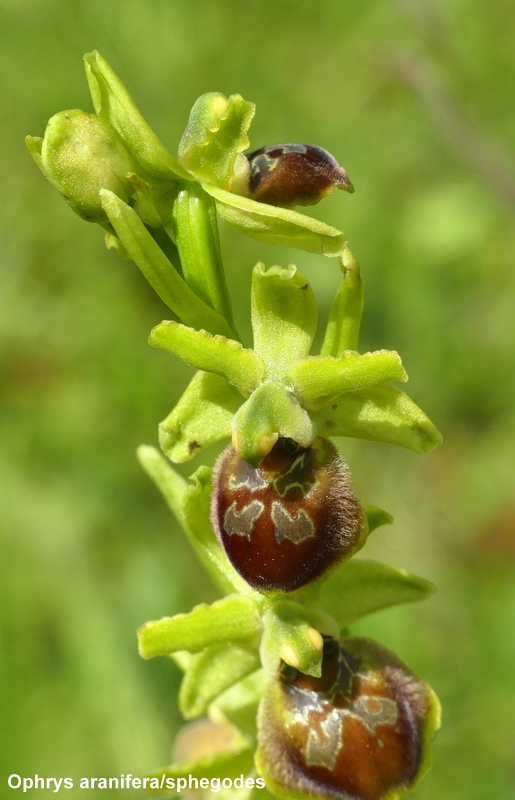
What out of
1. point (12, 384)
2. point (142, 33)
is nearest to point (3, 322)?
point (12, 384)

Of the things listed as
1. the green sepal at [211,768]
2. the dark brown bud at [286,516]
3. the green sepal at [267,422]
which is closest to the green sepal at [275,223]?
the green sepal at [267,422]

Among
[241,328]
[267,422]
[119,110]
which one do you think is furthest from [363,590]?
[241,328]

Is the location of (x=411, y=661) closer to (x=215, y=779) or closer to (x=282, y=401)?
(x=215, y=779)

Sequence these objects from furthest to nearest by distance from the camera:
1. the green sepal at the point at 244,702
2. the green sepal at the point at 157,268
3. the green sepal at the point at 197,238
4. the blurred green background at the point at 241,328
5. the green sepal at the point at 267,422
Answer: the blurred green background at the point at 241,328 < the green sepal at the point at 244,702 < the green sepal at the point at 197,238 < the green sepal at the point at 267,422 < the green sepal at the point at 157,268

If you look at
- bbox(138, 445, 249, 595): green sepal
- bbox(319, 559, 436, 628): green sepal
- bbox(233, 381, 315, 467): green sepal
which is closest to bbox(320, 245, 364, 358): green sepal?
bbox(233, 381, 315, 467): green sepal

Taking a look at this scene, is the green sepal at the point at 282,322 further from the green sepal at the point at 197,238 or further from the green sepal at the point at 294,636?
the green sepal at the point at 294,636
